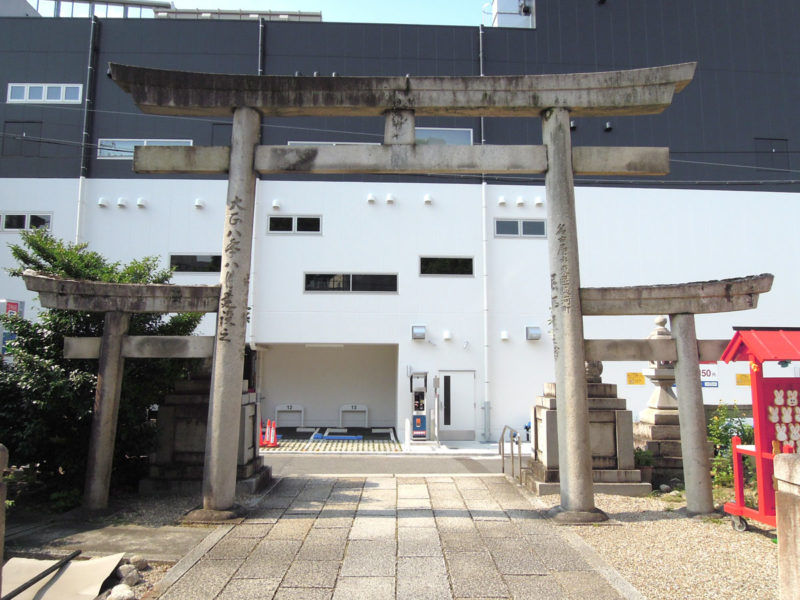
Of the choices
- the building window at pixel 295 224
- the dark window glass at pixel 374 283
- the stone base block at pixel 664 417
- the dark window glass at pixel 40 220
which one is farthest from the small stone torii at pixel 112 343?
the dark window glass at pixel 40 220

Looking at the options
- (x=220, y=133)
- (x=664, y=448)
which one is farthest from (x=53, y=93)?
(x=664, y=448)

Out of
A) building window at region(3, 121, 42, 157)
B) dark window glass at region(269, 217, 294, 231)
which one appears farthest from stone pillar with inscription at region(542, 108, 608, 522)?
building window at region(3, 121, 42, 157)

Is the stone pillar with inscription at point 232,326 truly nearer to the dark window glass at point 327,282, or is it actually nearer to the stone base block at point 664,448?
the stone base block at point 664,448

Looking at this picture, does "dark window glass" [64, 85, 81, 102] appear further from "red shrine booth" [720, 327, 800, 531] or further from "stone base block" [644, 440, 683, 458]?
"red shrine booth" [720, 327, 800, 531]

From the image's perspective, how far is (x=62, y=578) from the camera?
15.9 ft

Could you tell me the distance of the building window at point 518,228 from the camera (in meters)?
17.3

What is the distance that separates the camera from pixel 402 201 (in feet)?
56.5

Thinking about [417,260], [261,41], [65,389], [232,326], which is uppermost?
[261,41]

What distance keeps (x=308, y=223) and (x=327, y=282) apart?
1985 mm

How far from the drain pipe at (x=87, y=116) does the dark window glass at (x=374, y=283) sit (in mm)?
8543

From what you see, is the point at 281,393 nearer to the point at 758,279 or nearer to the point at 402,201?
the point at 402,201

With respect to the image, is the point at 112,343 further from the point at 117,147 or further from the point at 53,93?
the point at 53,93

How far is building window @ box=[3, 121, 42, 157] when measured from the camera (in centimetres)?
1716

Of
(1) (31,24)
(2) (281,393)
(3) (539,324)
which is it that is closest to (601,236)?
(3) (539,324)
